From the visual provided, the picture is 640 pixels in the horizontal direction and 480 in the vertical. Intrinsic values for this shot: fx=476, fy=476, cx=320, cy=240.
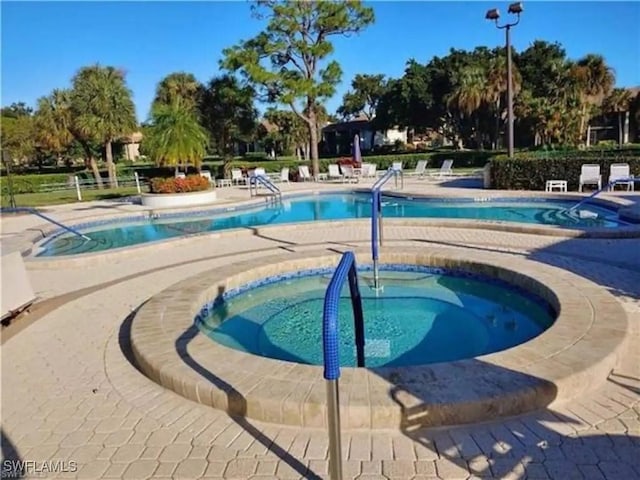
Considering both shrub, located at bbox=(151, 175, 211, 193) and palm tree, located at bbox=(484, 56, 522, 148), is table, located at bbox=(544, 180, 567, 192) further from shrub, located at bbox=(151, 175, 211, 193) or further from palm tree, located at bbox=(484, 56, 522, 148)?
palm tree, located at bbox=(484, 56, 522, 148)

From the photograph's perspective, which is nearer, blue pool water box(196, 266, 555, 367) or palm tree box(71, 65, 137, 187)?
blue pool water box(196, 266, 555, 367)

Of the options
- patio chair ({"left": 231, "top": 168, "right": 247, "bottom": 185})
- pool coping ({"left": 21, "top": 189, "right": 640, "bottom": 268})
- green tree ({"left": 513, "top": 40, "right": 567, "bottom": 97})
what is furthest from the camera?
green tree ({"left": 513, "top": 40, "right": 567, "bottom": 97})

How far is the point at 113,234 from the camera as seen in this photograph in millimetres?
13500

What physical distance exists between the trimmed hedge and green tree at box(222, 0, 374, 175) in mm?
11488

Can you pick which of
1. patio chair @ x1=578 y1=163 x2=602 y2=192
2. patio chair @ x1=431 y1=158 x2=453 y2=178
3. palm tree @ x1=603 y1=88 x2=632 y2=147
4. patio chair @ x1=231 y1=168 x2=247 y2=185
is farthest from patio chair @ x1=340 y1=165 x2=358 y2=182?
palm tree @ x1=603 y1=88 x2=632 y2=147

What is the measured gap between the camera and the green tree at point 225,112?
2845 cm

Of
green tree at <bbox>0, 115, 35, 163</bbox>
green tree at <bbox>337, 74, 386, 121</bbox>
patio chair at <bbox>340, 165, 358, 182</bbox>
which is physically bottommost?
patio chair at <bbox>340, 165, 358, 182</bbox>

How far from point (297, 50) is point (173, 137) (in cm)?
1059

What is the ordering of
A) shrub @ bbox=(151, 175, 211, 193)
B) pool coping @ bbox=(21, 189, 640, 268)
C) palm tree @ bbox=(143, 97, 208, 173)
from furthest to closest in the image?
palm tree @ bbox=(143, 97, 208, 173), shrub @ bbox=(151, 175, 211, 193), pool coping @ bbox=(21, 189, 640, 268)

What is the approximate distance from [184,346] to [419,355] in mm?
2402

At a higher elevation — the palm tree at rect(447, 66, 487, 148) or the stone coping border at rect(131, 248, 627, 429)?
the palm tree at rect(447, 66, 487, 148)

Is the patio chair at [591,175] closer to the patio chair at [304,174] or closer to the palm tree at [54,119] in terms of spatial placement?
the patio chair at [304,174]

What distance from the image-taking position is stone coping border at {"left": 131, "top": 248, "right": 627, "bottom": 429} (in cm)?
316

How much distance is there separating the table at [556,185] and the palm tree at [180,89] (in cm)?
2177
